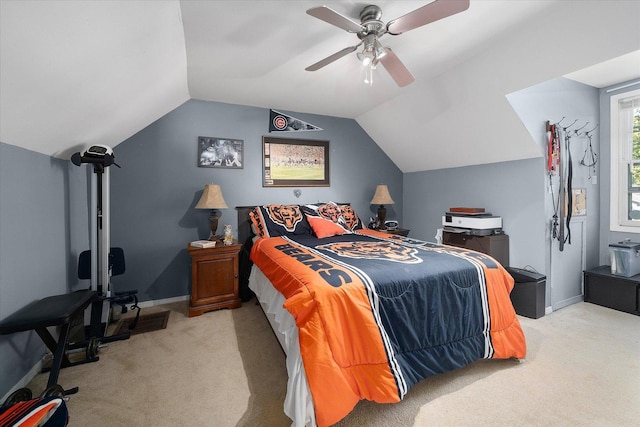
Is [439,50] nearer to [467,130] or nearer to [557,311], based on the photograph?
[467,130]

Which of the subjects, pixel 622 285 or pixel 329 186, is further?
pixel 329 186

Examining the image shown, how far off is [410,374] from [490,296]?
2.74 feet

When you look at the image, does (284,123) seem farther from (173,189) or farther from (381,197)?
(381,197)

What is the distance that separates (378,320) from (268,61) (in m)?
2.37

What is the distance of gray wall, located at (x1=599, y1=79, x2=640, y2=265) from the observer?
3.24 meters

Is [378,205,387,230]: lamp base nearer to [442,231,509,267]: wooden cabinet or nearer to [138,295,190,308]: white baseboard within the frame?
[442,231,509,267]: wooden cabinet

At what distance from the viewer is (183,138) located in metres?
3.29

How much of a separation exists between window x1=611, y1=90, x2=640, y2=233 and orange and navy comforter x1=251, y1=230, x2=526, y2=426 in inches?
101

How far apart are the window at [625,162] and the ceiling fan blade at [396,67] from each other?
9.71ft

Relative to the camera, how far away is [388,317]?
5.09ft

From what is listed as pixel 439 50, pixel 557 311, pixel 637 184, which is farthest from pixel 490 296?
pixel 637 184

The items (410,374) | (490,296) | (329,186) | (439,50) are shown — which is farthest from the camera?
(329,186)

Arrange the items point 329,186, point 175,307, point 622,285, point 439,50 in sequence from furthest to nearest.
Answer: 1. point 329,186
2. point 175,307
3. point 622,285
4. point 439,50

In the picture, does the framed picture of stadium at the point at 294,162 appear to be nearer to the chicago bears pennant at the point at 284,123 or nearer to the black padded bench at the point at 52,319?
the chicago bears pennant at the point at 284,123
